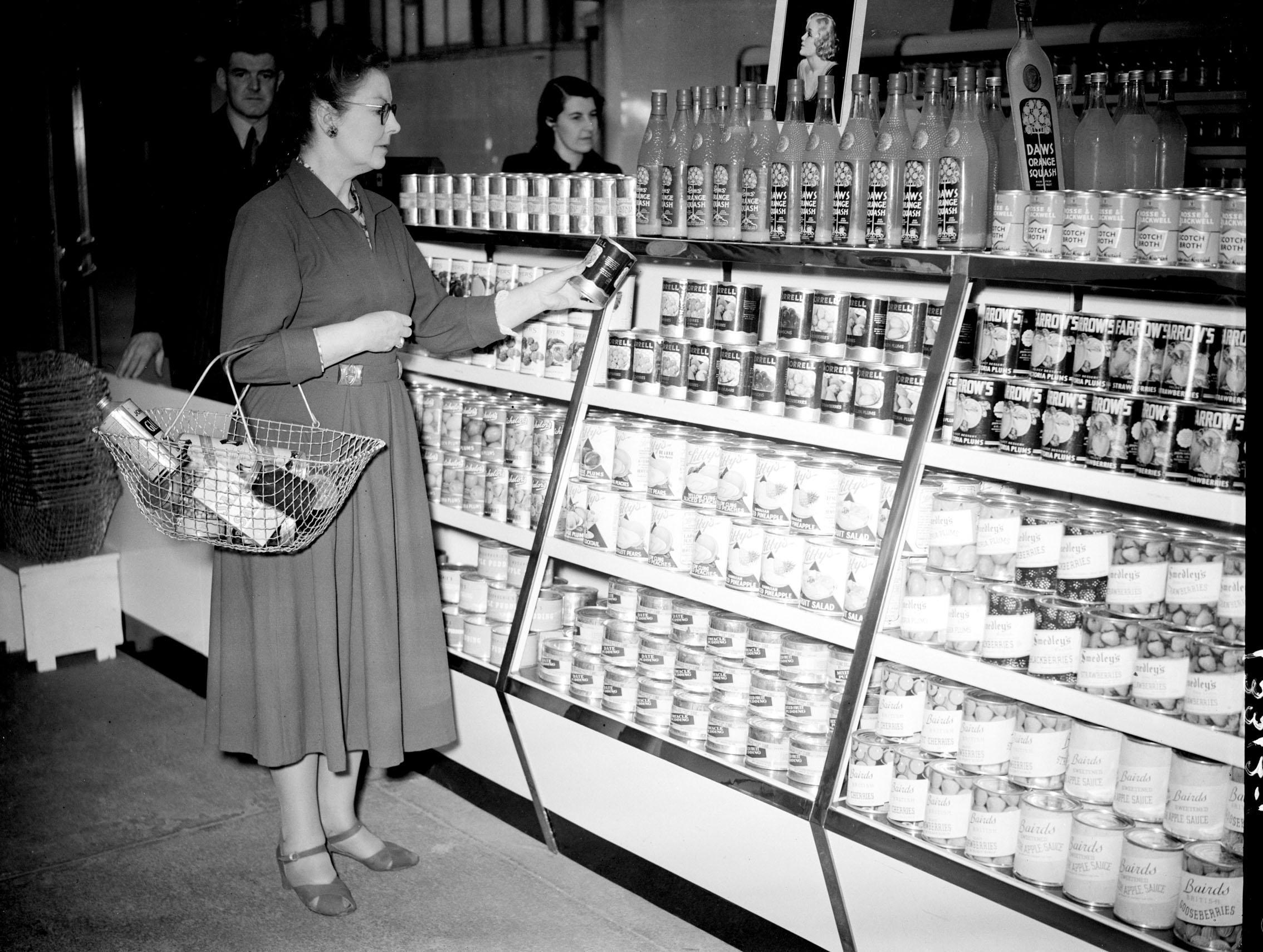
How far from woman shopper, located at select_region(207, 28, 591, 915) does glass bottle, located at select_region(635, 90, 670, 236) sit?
0.81 ft

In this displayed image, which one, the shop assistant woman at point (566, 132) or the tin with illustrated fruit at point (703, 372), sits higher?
the shop assistant woman at point (566, 132)

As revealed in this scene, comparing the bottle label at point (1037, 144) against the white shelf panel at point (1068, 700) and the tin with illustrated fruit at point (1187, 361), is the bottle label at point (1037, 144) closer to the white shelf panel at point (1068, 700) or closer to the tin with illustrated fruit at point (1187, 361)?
the tin with illustrated fruit at point (1187, 361)

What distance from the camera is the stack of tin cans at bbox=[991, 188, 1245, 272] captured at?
1.96 m

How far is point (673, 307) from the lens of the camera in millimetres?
2852

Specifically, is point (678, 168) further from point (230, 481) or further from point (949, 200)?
point (230, 481)

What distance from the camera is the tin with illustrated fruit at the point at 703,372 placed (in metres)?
2.72

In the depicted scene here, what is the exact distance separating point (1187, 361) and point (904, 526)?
553 mm

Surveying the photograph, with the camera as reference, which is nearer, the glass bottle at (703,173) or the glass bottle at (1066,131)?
the glass bottle at (1066,131)

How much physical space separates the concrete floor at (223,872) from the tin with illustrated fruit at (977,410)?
1266mm

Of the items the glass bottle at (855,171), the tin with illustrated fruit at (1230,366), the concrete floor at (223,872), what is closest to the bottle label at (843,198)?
the glass bottle at (855,171)

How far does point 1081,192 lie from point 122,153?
14.2 feet

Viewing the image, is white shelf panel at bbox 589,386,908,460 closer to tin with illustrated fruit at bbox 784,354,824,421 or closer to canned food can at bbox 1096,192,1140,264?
tin with illustrated fruit at bbox 784,354,824,421

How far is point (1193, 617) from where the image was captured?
2100 mm

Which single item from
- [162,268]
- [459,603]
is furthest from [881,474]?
[162,268]
